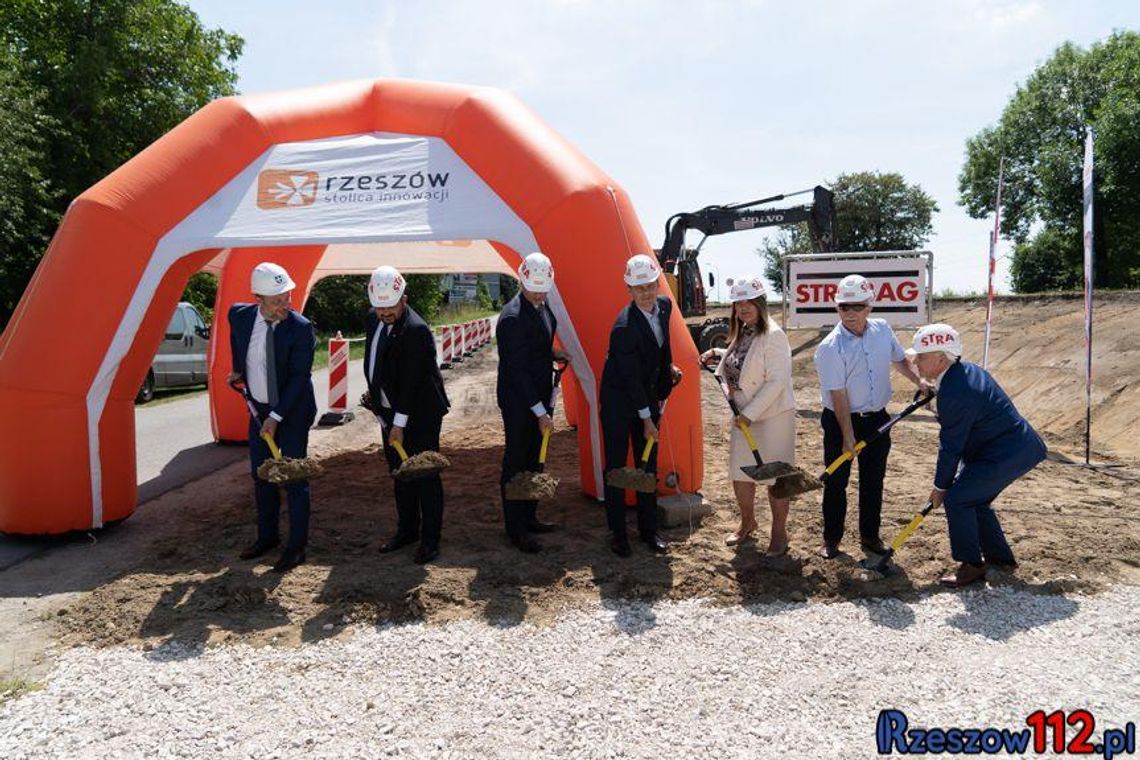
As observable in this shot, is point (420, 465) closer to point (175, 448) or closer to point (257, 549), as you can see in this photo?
point (257, 549)

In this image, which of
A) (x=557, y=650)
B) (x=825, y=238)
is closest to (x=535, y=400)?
(x=557, y=650)

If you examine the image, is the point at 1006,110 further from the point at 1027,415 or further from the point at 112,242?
the point at 112,242

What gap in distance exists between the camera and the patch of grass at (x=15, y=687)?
3354mm

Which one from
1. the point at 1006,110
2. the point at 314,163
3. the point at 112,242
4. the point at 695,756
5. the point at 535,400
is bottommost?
the point at 695,756

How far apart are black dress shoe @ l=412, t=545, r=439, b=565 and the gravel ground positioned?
85 cm

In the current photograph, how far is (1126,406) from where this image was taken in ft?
30.9

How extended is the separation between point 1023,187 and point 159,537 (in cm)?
3206

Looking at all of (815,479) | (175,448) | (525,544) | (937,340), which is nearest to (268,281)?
(525,544)

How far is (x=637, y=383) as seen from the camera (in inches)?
183

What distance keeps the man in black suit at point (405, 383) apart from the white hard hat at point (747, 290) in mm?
1956

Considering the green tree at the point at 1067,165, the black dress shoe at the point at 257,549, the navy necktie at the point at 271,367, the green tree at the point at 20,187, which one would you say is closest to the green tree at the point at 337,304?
the green tree at the point at 20,187

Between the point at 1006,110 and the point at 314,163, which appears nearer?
the point at 314,163

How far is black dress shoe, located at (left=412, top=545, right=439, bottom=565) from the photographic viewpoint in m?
4.79

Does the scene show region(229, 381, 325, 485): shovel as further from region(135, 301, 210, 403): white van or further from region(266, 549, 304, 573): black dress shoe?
region(135, 301, 210, 403): white van
